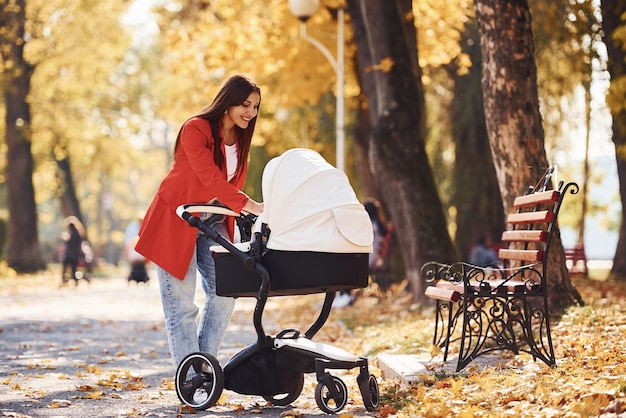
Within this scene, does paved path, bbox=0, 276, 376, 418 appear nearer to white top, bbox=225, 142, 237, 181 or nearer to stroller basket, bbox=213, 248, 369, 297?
stroller basket, bbox=213, 248, 369, 297

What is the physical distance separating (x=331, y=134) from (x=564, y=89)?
5.77m

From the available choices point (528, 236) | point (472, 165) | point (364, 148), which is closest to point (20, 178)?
point (472, 165)

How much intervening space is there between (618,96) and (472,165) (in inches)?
367

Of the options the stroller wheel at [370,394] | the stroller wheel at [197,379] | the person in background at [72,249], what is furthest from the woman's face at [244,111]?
the person in background at [72,249]

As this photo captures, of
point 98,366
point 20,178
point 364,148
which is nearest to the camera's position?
point 98,366

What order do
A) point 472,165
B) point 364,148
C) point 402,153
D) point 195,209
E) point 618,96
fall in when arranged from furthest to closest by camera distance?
point 472,165 < point 364,148 < point 618,96 < point 402,153 < point 195,209

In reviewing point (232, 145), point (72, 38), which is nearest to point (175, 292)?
point (232, 145)

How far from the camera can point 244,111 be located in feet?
22.6

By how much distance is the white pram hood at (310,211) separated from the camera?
20.3ft

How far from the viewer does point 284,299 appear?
2172 centimetres

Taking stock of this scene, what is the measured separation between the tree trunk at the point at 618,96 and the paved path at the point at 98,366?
6794 millimetres

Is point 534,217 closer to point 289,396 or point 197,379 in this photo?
point 289,396

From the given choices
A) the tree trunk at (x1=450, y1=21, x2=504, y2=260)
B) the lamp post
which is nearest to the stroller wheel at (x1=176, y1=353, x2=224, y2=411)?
the lamp post

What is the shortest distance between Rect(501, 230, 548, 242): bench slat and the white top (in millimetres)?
2313
